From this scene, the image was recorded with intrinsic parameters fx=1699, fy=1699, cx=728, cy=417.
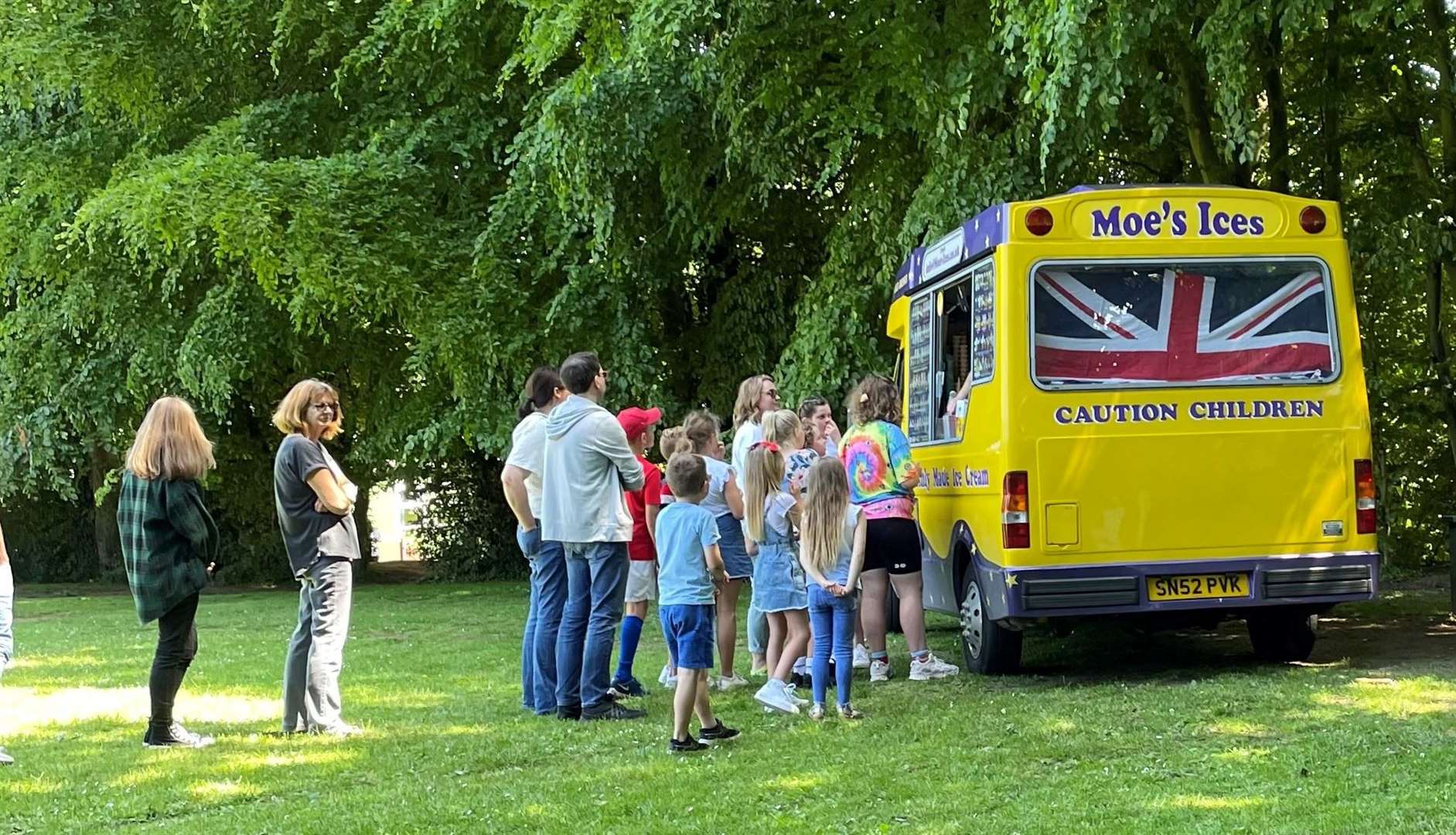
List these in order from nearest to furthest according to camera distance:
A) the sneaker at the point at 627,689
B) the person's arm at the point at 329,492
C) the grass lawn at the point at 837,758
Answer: the grass lawn at the point at 837,758 → the person's arm at the point at 329,492 → the sneaker at the point at 627,689

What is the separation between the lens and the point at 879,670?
1023 cm

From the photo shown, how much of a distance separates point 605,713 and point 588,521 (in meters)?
1.05

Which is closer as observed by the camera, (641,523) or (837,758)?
(837,758)

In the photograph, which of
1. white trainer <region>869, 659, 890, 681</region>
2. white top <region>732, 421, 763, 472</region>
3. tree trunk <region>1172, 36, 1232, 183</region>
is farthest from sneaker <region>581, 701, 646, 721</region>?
tree trunk <region>1172, 36, 1232, 183</region>

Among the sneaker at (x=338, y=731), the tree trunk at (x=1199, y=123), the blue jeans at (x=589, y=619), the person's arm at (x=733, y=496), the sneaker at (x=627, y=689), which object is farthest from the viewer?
the tree trunk at (x=1199, y=123)

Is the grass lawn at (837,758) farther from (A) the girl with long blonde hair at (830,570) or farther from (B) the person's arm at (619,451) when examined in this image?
(B) the person's arm at (619,451)

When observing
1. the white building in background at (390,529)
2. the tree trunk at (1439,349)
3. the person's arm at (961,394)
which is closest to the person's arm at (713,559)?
the person's arm at (961,394)

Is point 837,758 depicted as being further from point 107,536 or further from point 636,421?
point 107,536

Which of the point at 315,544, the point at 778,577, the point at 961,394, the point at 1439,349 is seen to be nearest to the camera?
the point at 315,544

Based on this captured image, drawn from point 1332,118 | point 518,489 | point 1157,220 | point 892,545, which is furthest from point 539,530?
point 1332,118

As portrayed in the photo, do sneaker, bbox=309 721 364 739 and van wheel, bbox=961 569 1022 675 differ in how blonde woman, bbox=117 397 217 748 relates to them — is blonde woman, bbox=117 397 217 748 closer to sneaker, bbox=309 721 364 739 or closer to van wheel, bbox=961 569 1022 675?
sneaker, bbox=309 721 364 739

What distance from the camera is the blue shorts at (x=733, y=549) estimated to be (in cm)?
968

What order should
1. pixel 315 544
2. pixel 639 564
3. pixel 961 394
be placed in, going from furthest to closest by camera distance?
pixel 961 394
pixel 639 564
pixel 315 544

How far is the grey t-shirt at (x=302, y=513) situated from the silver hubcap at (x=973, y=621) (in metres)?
3.89
